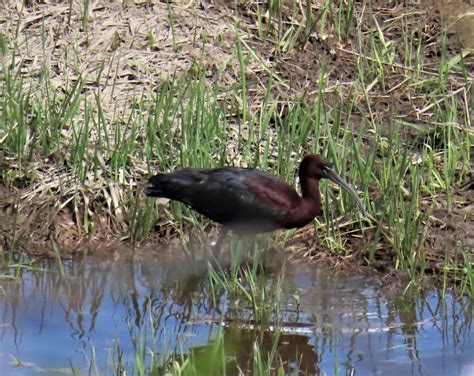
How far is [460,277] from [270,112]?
2.09 metres

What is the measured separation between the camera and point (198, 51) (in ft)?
32.9

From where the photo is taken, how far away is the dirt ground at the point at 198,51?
9.61 meters

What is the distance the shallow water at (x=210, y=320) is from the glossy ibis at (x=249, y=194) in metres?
0.31

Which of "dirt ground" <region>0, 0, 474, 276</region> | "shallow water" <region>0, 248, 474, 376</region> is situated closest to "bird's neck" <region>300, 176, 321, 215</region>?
"shallow water" <region>0, 248, 474, 376</region>

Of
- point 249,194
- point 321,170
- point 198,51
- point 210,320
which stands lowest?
point 210,320

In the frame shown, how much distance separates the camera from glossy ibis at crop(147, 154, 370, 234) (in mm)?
7969

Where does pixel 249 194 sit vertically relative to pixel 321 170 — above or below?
below

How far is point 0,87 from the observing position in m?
9.30

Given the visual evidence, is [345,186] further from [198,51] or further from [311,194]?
[198,51]

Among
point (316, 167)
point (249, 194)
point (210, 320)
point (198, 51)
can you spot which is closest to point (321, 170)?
point (316, 167)

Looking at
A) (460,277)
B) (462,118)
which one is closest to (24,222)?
(460,277)

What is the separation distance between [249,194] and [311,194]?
1.23 feet

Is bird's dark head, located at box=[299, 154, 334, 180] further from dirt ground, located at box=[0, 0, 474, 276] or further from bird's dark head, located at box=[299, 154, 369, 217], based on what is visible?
dirt ground, located at box=[0, 0, 474, 276]

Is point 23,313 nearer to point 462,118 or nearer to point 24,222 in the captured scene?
point 24,222
